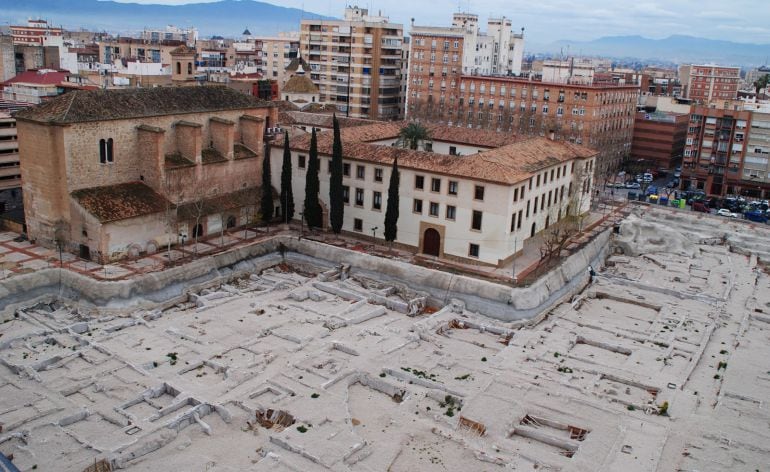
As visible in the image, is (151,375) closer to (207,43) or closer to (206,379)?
(206,379)

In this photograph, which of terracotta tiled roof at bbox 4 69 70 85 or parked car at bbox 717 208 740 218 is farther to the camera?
terracotta tiled roof at bbox 4 69 70 85

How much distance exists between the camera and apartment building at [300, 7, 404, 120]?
92.1m

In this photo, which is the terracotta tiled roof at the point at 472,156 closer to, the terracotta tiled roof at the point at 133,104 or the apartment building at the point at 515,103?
the terracotta tiled roof at the point at 133,104

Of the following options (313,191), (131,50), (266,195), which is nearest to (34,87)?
(266,195)

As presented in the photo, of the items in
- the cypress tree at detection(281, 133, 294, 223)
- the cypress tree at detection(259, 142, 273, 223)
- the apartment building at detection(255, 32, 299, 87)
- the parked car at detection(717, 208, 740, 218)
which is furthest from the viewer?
the apartment building at detection(255, 32, 299, 87)

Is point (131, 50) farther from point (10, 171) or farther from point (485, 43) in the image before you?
point (10, 171)

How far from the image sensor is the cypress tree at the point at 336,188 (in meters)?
43.8

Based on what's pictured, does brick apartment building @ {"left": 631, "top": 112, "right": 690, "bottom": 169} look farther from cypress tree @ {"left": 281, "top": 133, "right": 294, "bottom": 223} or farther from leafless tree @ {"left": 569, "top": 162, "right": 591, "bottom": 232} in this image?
cypress tree @ {"left": 281, "top": 133, "right": 294, "bottom": 223}

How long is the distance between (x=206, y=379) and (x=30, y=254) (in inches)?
666

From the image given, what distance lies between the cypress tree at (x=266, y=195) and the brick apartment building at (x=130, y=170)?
3.38ft

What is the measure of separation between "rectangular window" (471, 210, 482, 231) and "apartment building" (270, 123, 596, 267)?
0.06 meters

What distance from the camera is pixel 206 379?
28734 mm

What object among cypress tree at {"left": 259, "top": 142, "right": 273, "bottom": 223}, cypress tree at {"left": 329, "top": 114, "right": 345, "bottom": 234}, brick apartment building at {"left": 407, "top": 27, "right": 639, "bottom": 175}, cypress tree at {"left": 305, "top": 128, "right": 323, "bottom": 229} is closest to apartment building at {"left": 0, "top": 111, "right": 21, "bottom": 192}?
cypress tree at {"left": 259, "top": 142, "right": 273, "bottom": 223}

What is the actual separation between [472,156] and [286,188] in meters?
12.8
